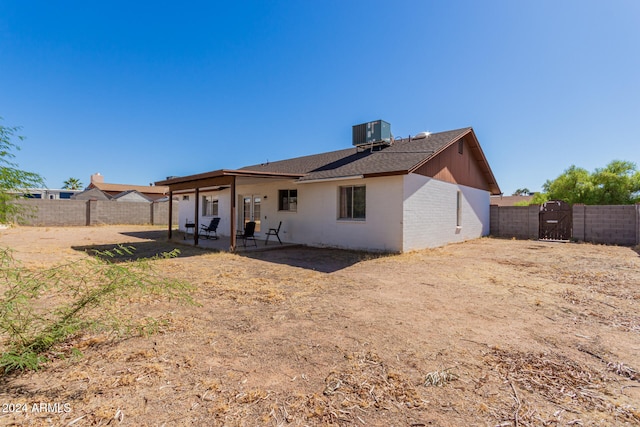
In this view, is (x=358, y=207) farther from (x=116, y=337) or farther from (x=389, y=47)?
(x=116, y=337)

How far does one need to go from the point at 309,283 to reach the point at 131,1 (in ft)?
37.6

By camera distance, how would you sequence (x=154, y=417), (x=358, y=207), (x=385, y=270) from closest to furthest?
(x=154, y=417), (x=385, y=270), (x=358, y=207)

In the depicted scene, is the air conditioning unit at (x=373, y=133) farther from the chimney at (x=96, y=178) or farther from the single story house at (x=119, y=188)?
the chimney at (x=96, y=178)

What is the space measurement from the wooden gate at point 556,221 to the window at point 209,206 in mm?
17915

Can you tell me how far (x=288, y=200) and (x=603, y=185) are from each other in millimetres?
22371

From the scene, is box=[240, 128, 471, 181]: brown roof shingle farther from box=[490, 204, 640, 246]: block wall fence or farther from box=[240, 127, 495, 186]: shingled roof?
box=[490, 204, 640, 246]: block wall fence

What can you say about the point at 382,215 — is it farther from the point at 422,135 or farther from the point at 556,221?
the point at 556,221

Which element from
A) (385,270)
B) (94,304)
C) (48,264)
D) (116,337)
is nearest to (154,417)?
(94,304)

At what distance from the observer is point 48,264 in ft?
25.6

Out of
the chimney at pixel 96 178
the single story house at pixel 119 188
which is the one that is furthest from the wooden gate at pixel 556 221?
the chimney at pixel 96 178

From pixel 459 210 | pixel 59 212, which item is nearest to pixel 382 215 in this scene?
pixel 459 210

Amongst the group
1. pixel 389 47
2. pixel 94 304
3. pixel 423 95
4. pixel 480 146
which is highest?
pixel 389 47

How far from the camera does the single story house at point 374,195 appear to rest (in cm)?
999

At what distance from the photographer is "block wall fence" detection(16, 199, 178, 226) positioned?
21.0 metres
